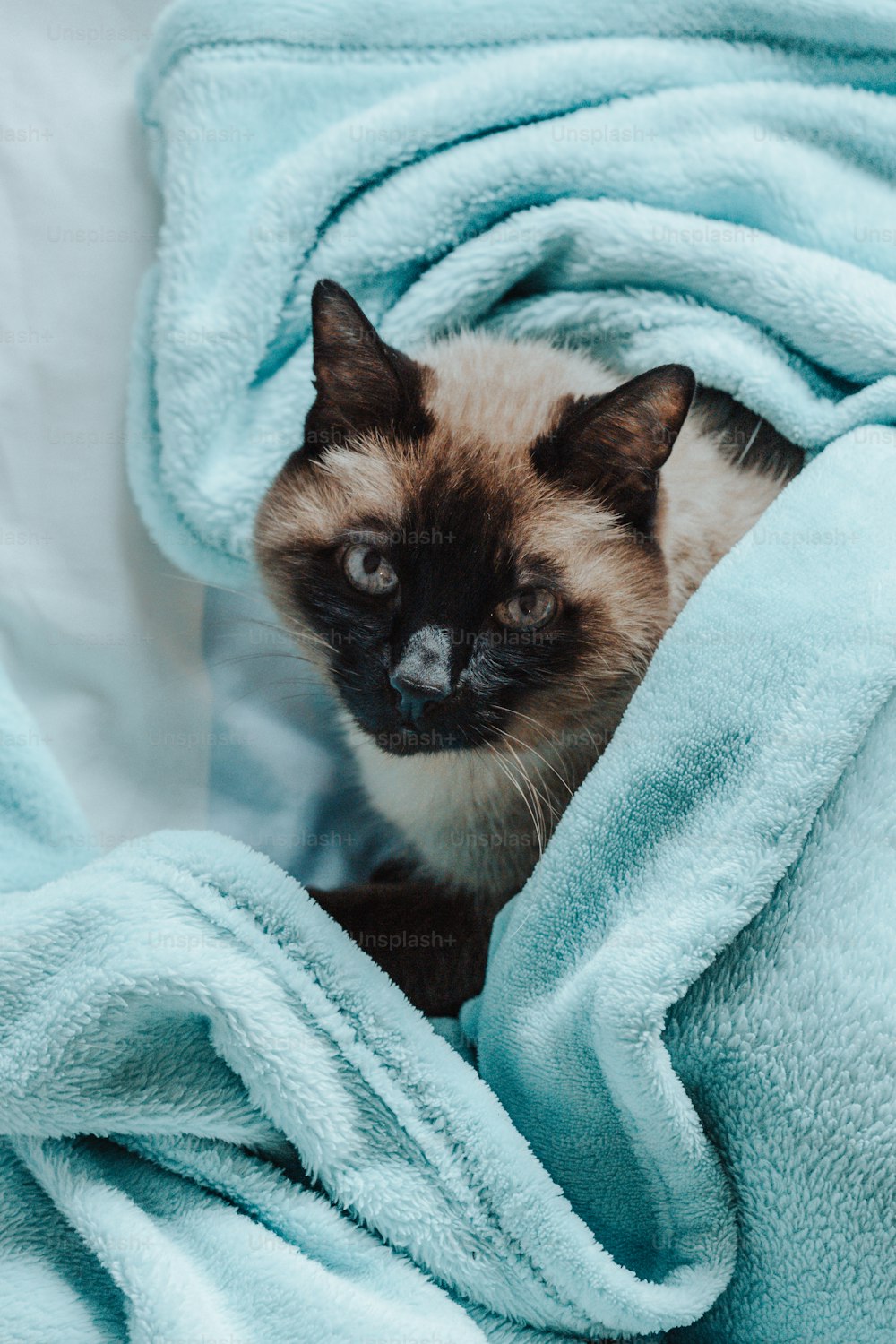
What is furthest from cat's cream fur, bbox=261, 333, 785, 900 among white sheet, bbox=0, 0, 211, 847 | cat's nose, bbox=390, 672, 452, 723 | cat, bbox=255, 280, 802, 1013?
white sheet, bbox=0, 0, 211, 847

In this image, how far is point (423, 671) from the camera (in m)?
0.96

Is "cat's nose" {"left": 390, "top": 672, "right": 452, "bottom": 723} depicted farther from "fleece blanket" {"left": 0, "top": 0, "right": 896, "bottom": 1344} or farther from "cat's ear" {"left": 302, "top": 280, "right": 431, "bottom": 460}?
"cat's ear" {"left": 302, "top": 280, "right": 431, "bottom": 460}

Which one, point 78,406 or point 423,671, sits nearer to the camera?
point 423,671

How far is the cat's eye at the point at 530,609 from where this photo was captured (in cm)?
103

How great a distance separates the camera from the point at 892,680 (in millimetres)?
877

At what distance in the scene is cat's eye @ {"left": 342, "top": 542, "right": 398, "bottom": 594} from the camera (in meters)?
1.04

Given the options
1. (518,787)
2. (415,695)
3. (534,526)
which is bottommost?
(518,787)

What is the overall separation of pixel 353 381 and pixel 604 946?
0.60 m

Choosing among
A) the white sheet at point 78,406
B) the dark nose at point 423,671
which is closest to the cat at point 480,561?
the dark nose at point 423,671

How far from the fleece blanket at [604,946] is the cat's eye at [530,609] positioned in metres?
0.12

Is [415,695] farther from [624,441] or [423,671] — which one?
[624,441]

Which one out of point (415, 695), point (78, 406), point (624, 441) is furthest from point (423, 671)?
point (78, 406)

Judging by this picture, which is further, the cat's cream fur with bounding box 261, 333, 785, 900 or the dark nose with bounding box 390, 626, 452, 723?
the cat's cream fur with bounding box 261, 333, 785, 900

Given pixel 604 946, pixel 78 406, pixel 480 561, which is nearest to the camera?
pixel 604 946
